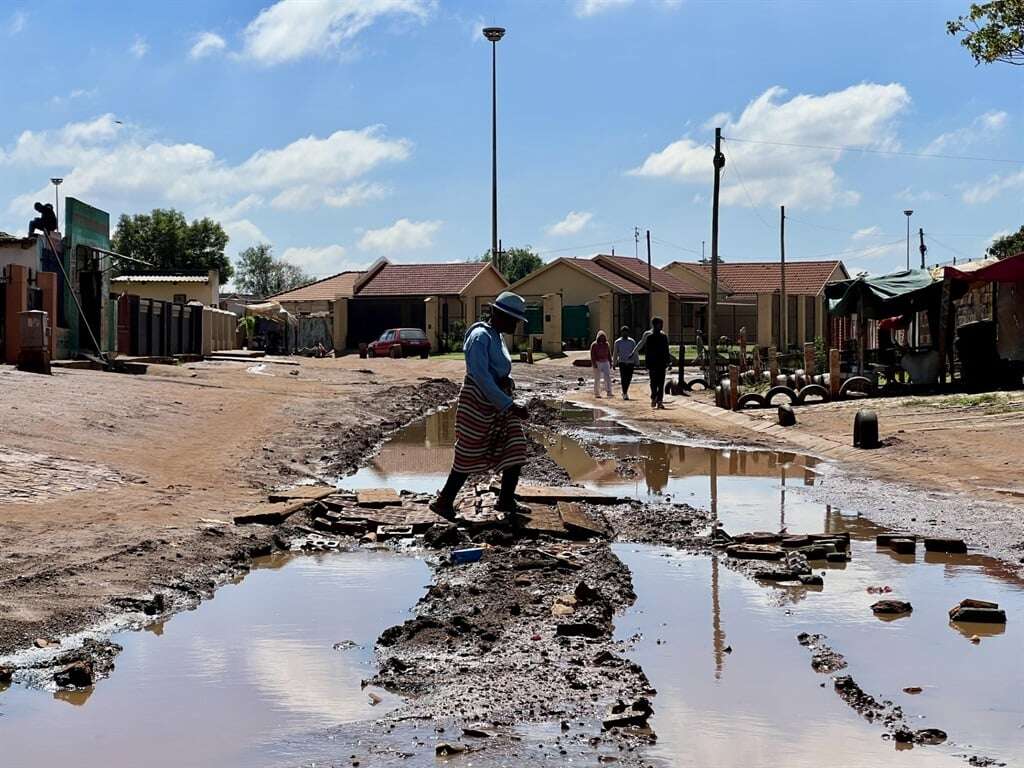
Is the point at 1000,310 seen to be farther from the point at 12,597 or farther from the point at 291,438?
the point at 12,597

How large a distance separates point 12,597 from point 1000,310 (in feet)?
62.4

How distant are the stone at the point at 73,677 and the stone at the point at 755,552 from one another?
4724mm

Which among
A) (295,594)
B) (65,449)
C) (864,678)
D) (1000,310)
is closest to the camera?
(864,678)

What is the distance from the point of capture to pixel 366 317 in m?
59.8

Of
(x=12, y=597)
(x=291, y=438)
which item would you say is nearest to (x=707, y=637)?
(x=12, y=597)

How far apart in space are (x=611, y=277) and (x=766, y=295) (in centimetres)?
729

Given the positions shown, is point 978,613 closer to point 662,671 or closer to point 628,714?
point 662,671

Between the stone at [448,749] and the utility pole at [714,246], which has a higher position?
the utility pole at [714,246]

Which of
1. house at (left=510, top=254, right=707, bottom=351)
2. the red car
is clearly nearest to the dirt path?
the red car

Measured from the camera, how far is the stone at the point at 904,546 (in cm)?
931

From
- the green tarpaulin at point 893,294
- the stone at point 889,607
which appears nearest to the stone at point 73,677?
the stone at point 889,607

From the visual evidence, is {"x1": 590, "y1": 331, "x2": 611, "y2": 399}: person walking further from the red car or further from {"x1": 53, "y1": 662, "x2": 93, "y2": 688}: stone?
{"x1": 53, "y1": 662, "x2": 93, "y2": 688}: stone

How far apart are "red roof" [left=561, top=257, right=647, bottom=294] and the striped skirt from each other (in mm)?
48366

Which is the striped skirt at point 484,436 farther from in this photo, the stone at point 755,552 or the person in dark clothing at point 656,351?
the person in dark clothing at point 656,351
